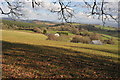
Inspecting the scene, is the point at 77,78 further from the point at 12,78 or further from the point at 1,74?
the point at 1,74

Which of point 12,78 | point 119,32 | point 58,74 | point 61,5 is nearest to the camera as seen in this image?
point 12,78

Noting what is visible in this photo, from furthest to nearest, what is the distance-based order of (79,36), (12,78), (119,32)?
(119,32), (79,36), (12,78)

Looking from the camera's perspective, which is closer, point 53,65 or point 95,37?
point 53,65

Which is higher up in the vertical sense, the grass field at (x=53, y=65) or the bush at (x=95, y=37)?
the grass field at (x=53, y=65)

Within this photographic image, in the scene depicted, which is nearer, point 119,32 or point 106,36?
point 106,36

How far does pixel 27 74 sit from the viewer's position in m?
6.05

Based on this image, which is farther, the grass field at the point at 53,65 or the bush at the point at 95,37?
the bush at the point at 95,37

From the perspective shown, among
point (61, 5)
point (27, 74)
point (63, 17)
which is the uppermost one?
point (61, 5)

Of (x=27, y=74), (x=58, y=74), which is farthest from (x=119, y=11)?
(x=27, y=74)

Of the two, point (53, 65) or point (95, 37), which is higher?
point (53, 65)

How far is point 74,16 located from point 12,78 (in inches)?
255

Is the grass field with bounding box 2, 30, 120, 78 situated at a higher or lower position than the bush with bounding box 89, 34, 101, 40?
higher

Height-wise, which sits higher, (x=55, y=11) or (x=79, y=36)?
(x=55, y=11)

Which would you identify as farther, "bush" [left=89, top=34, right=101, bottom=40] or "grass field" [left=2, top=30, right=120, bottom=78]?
"bush" [left=89, top=34, right=101, bottom=40]
